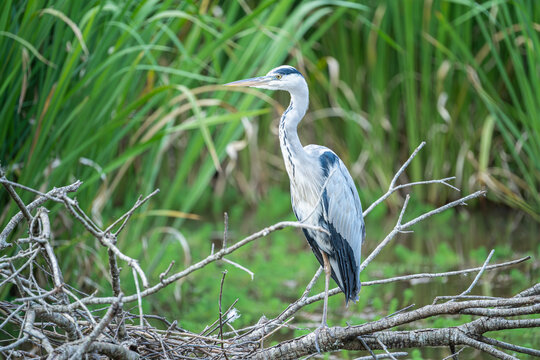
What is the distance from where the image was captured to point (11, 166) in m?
3.50

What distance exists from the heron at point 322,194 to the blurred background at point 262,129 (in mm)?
598

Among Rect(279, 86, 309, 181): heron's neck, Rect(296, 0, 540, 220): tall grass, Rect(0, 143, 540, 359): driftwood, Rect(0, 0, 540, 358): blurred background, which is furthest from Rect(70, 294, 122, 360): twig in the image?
Rect(296, 0, 540, 220): tall grass

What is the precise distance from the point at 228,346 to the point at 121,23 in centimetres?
180

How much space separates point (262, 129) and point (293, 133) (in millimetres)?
4169

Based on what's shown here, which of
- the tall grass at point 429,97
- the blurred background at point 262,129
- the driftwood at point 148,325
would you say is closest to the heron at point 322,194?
the driftwood at point 148,325

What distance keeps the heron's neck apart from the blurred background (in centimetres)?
62

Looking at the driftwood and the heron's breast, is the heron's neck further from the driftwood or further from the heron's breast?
the driftwood

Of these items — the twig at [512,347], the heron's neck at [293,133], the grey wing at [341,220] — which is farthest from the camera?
the grey wing at [341,220]

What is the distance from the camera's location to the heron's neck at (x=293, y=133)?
3.11 m

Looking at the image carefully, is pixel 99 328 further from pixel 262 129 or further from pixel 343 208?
pixel 262 129

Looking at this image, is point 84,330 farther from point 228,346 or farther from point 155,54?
point 155,54

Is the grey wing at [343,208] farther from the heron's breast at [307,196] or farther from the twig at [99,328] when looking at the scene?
the twig at [99,328]

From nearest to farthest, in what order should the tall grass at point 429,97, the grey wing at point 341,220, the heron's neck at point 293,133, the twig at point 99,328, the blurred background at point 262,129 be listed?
the twig at point 99,328, the heron's neck at point 293,133, the grey wing at point 341,220, the blurred background at point 262,129, the tall grass at point 429,97

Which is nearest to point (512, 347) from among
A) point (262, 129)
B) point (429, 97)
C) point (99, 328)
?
point (99, 328)
